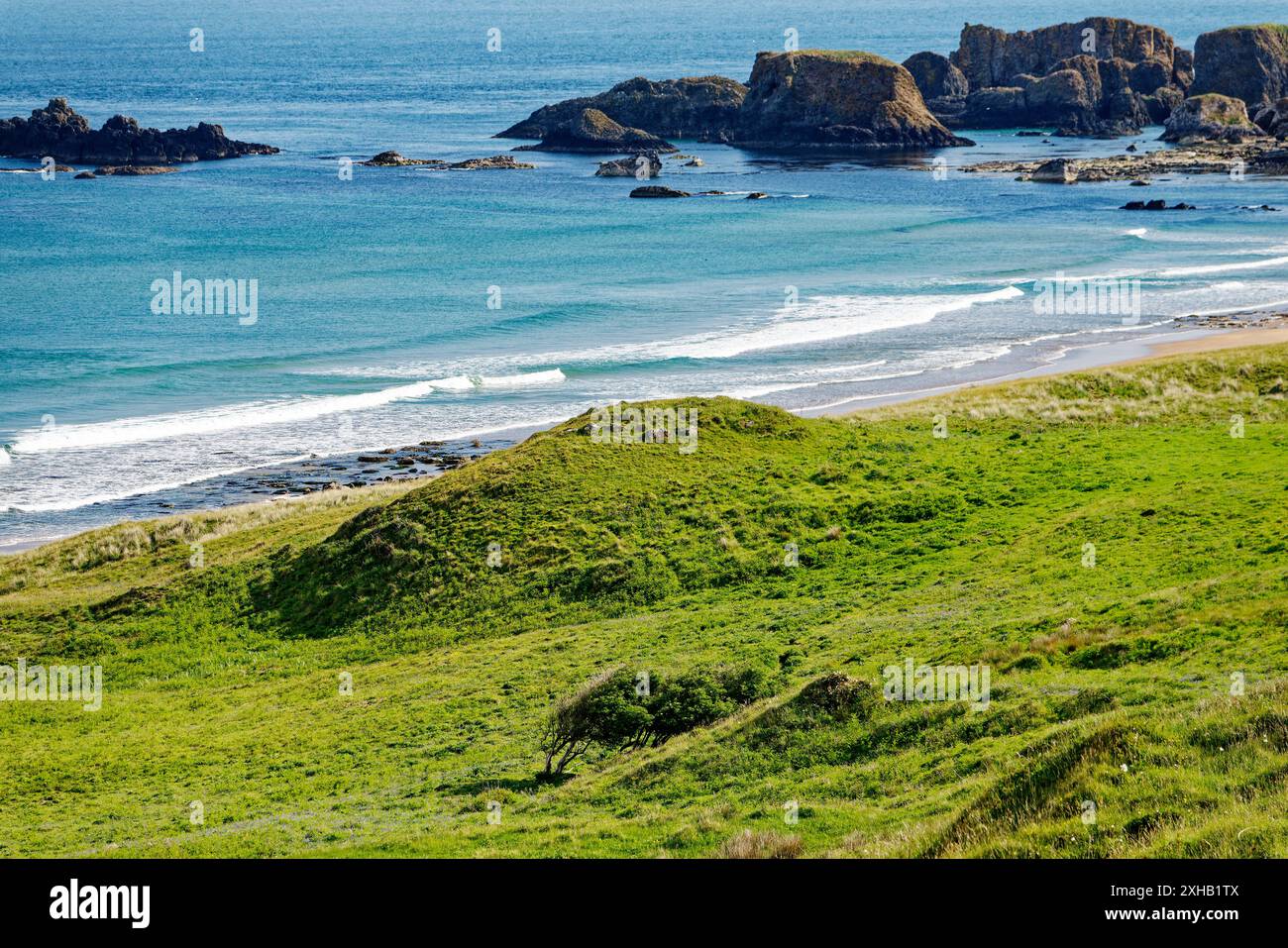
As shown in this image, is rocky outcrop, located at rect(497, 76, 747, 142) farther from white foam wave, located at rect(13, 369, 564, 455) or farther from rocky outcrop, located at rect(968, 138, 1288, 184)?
white foam wave, located at rect(13, 369, 564, 455)

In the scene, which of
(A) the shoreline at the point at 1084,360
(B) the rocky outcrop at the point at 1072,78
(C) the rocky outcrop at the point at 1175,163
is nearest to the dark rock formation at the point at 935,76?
(B) the rocky outcrop at the point at 1072,78

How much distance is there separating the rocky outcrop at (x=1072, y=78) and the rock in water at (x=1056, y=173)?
33652mm

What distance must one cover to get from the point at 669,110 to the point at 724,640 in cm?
15834

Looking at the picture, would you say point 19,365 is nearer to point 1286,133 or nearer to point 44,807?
point 44,807

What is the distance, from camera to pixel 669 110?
177875 mm

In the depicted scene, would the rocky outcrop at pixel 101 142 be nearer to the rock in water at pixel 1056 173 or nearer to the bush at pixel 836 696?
the rock in water at pixel 1056 173

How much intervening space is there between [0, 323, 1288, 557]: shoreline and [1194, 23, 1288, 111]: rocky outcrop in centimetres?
11101

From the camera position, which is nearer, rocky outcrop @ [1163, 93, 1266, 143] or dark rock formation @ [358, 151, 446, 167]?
dark rock formation @ [358, 151, 446, 167]

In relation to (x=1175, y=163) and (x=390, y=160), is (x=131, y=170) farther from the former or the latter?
(x=1175, y=163)

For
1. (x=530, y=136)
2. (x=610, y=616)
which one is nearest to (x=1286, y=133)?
(x=530, y=136)

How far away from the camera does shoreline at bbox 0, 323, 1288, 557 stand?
58.1 metres

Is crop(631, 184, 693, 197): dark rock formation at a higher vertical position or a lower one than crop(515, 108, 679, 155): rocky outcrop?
lower

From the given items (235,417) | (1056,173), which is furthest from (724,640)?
(1056,173)

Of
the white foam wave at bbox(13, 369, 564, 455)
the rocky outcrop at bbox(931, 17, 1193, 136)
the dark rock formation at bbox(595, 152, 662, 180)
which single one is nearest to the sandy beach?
the white foam wave at bbox(13, 369, 564, 455)
